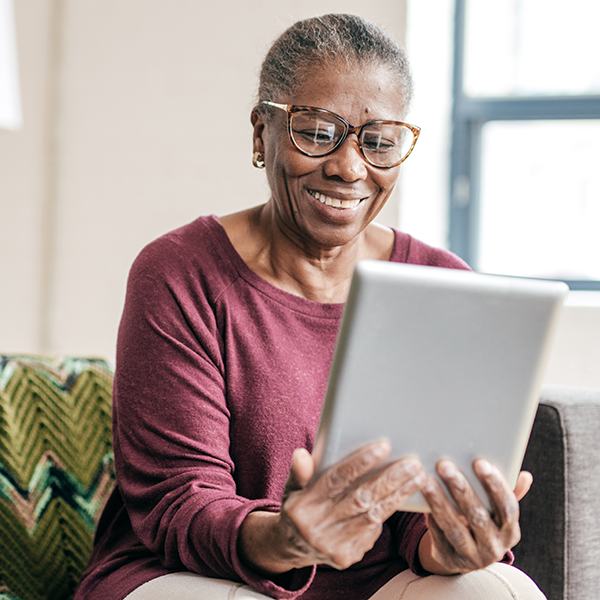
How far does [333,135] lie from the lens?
3.20 feet

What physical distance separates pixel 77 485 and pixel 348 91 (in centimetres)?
73

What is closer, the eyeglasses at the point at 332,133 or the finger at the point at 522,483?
the finger at the point at 522,483

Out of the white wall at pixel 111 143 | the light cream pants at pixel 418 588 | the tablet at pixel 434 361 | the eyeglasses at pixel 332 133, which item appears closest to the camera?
the tablet at pixel 434 361

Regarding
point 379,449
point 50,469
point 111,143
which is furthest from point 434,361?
point 111,143

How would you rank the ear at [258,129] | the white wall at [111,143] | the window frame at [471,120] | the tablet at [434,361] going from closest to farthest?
the tablet at [434,361]
the ear at [258,129]
the white wall at [111,143]
the window frame at [471,120]

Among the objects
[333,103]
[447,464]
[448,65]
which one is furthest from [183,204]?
[447,464]

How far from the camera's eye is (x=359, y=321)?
0.64 meters

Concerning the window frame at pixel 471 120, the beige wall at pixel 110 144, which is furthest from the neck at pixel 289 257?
the window frame at pixel 471 120

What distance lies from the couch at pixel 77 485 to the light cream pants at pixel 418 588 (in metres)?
0.25

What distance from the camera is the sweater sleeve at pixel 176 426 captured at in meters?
0.82

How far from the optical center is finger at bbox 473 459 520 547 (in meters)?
0.71

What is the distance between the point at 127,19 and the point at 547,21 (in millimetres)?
1348

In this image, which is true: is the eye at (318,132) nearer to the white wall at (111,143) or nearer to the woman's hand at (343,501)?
the woman's hand at (343,501)

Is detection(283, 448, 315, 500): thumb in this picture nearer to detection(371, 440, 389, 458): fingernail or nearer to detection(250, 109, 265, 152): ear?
detection(371, 440, 389, 458): fingernail
